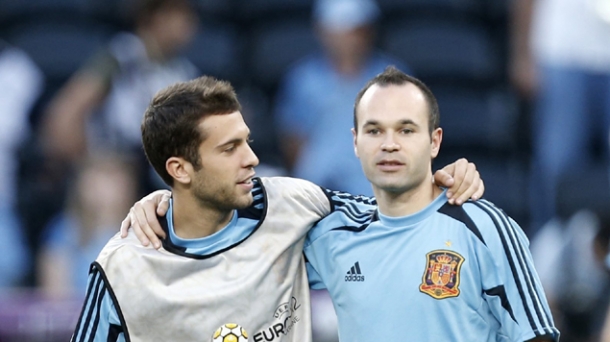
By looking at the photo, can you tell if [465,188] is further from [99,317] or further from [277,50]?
[277,50]

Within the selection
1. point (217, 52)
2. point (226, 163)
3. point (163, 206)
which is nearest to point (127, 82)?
point (217, 52)

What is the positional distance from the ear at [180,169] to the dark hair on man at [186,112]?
2 cm

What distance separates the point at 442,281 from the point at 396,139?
0.53 meters

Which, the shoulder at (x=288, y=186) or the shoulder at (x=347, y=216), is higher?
the shoulder at (x=288, y=186)

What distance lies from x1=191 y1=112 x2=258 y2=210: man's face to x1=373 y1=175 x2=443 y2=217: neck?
515 millimetres

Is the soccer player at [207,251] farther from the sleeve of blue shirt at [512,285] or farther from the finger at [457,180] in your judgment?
the sleeve of blue shirt at [512,285]

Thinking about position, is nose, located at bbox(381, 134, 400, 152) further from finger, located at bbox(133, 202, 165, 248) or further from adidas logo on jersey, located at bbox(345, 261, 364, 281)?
finger, located at bbox(133, 202, 165, 248)

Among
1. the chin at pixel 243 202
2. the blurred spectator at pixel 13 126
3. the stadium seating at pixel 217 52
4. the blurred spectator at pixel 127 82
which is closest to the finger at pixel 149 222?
the chin at pixel 243 202

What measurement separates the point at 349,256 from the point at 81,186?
345cm

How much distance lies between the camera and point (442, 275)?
12.5 ft

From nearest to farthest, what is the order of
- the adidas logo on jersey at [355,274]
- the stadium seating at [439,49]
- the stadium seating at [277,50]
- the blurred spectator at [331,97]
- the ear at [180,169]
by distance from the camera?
the adidas logo on jersey at [355,274] → the ear at [180,169] → the blurred spectator at [331,97] → the stadium seating at [439,49] → the stadium seating at [277,50]

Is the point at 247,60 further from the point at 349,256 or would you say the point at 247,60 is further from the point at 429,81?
the point at 349,256

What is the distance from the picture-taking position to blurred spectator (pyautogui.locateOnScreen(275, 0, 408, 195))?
7.58m

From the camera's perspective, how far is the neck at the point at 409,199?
13.0 ft
